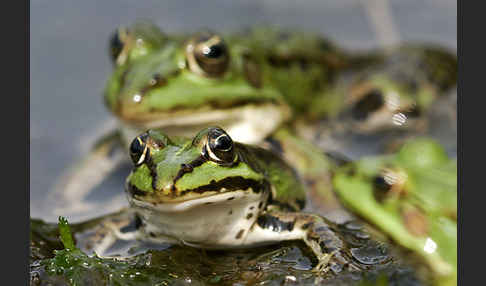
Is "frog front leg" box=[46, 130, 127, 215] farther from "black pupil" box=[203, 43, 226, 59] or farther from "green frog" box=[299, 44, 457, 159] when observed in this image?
"green frog" box=[299, 44, 457, 159]

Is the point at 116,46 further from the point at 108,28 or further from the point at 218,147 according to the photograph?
the point at 108,28

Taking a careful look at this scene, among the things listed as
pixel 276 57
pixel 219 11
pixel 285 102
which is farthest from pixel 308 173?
pixel 219 11

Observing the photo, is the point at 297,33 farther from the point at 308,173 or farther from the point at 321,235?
the point at 321,235

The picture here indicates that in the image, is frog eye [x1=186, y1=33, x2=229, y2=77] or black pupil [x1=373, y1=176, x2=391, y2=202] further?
frog eye [x1=186, y1=33, x2=229, y2=77]

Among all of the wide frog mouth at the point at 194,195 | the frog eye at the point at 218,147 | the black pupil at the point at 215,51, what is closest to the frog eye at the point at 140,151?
the wide frog mouth at the point at 194,195

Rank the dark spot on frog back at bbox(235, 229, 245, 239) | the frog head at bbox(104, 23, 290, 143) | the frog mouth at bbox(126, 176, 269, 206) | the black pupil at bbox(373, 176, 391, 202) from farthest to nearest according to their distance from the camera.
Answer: the frog head at bbox(104, 23, 290, 143) → the black pupil at bbox(373, 176, 391, 202) → the dark spot on frog back at bbox(235, 229, 245, 239) → the frog mouth at bbox(126, 176, 269, 206)

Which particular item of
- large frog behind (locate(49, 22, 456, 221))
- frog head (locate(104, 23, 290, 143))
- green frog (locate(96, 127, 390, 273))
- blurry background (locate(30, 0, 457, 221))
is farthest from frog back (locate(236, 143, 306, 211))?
blurry background (locate(30, 0, 457, 221))

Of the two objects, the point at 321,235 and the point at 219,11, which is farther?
the point at 219,11
